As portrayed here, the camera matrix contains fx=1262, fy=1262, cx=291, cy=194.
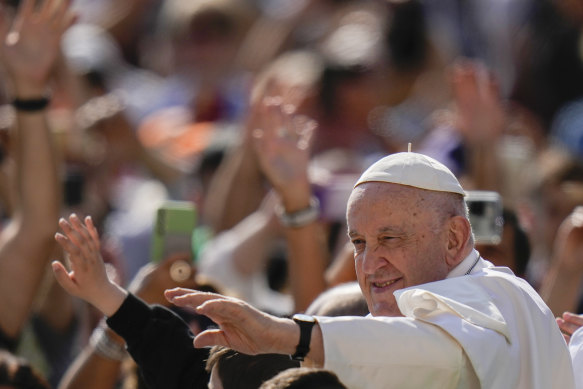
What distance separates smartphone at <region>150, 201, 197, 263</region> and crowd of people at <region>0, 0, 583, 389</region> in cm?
2

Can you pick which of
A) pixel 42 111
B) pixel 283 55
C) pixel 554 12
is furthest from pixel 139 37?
pixel 42 111

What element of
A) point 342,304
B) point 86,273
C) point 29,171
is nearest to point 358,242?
point 342,304

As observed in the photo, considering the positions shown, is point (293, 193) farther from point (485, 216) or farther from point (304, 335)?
point (304, 335)

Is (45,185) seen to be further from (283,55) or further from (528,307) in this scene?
(283,55)

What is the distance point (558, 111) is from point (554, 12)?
73 cm

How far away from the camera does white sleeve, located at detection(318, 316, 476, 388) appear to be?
3242 mm

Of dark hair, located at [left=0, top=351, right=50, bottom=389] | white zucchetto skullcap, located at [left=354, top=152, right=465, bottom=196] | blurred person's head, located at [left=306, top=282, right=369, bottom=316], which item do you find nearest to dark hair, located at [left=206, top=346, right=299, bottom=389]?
white zucchetto skullcap, located at [left=354, top=152, right=465, bottom=196]

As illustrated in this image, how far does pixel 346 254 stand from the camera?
5602 mm

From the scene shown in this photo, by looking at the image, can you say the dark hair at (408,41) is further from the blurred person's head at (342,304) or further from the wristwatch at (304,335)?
the wristwatch at (304,335)

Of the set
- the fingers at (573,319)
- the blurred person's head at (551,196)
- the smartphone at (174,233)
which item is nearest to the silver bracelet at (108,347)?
the smartphone at (174,233)

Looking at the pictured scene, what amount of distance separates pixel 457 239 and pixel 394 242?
0.22 meters

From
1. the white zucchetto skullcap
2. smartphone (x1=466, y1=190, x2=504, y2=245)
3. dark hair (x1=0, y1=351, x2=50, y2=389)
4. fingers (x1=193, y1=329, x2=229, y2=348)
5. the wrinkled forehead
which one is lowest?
dark hair (x1=0, y1=351, x2=50, y2=389)

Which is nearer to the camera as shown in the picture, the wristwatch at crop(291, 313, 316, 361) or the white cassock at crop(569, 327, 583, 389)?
the wristwatch at crop(291, 313, 316, 361)

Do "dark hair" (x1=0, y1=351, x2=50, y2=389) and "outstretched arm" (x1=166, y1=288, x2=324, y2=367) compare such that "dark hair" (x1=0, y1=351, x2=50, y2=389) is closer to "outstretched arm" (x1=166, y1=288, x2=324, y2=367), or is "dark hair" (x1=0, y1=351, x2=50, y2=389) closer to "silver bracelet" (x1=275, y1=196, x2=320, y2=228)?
"silver bracelet" (x1=275, y1=196, x2=320, y2=228)
